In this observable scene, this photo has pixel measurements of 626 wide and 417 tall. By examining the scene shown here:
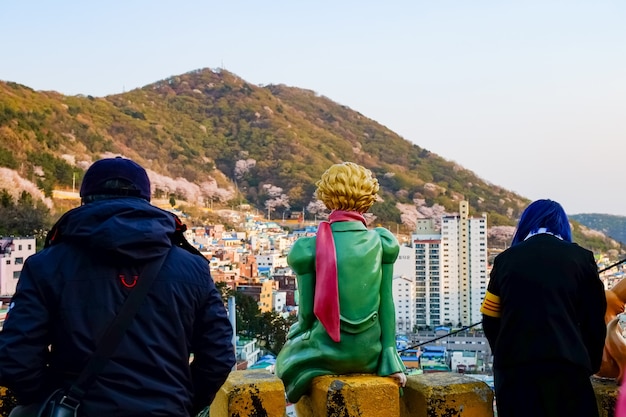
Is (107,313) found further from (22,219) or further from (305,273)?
(22,219)

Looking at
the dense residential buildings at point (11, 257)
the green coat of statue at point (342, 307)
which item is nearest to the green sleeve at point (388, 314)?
the green coat of statue at point (342, 307)

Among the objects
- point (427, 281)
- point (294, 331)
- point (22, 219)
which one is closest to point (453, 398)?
point (294, 331)

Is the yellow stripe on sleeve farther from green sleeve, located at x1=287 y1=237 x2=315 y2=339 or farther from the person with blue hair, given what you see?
green sleeve, located at x1=287 y1=237 x2=315 y2=339

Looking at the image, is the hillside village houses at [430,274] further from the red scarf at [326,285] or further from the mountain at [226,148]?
the red scarf at [326,285]

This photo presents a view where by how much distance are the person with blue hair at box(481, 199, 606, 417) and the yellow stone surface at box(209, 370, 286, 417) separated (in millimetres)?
644

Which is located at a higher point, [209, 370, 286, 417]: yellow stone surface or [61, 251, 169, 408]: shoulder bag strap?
[61, 251, 169, 408]: shoulder bag strap

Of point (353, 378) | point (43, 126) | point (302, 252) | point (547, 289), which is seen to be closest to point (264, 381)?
point (353, 378)

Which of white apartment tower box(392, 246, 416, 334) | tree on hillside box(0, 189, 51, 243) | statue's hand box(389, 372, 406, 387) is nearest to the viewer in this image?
statue's hand box(389, 372, 406, 387)

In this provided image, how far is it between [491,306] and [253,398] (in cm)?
75

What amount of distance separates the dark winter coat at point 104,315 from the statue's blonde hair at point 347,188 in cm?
117

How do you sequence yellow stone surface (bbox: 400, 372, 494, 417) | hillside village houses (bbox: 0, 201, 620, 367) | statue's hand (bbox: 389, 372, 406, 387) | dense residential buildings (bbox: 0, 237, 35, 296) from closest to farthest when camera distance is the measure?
yellow stone surface (bbox: 400, 372, 494, 417), statue's hand (bbox: 389, 372, 406, 387), dense residential buildings (bbox: 0, 237, 35, 296), hillside village houses (bbox: 0, 201, 620, 367)

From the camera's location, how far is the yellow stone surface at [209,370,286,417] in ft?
7.22

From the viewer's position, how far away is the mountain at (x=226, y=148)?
176 feet

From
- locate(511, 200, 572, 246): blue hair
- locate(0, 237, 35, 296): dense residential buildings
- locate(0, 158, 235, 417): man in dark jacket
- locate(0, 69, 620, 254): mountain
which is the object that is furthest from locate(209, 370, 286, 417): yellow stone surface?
locate(0, 69, 620, 254): mountain
